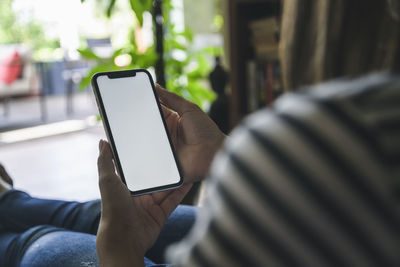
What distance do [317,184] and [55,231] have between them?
26.5 inches

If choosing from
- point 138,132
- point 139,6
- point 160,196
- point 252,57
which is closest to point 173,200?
point 160,196

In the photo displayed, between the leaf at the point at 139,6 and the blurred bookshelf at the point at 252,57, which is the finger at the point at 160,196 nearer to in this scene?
the leaf at the point at 139,6

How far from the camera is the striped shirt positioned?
0.21 m

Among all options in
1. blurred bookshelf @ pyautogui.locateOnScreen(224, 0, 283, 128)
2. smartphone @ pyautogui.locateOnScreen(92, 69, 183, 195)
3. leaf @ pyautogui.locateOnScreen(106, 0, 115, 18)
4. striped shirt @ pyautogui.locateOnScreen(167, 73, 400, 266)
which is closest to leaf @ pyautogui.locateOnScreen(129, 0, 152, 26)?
leaf @ pyautogui.locateOnScreen(106, 0, 115, 18)

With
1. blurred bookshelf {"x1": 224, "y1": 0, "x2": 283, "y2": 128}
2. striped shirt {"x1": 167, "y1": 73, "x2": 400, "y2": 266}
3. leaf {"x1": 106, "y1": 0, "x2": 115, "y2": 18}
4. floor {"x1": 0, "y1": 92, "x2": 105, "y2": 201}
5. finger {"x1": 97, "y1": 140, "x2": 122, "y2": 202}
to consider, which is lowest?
floor {"x1": 0, "y1": 92, "x2": 105, "y2": 201}

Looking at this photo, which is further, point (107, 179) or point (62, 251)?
point (62, 251)

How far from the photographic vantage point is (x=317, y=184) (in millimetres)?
220

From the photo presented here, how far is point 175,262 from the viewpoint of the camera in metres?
0.28

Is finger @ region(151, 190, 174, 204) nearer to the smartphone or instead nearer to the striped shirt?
the smartphone

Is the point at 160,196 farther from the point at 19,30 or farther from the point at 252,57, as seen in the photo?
the point at 19,30

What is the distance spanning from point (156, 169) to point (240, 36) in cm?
143

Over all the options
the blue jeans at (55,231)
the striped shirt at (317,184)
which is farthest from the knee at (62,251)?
the striped shirt at (317,184)

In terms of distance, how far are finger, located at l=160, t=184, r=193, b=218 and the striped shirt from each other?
1.54 ft

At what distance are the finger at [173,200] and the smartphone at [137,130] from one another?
1 cm
